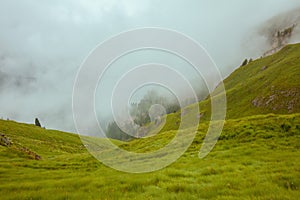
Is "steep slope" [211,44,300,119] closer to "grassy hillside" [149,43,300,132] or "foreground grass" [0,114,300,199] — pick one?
"grassy hillside" [149,43,300,132]

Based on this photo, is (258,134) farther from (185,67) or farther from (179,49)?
(179,49)

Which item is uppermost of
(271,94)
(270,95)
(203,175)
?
(271,94)

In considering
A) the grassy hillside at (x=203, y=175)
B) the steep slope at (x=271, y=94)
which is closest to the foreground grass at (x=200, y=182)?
the grassy hillside at (x=203, y=175)

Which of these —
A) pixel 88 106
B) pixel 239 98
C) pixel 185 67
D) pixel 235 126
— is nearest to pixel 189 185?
pixel 88 106

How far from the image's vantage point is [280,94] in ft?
412

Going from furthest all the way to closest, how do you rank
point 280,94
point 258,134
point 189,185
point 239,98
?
point 239,98
point 280,94
point 258,134
point 189,185

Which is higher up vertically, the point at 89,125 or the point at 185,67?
the point at 185,67

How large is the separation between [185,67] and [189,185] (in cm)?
1279

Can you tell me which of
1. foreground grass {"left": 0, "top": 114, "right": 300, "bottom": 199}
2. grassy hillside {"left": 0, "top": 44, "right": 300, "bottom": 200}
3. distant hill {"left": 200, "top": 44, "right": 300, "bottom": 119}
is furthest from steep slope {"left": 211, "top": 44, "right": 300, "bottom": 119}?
foreground grass {"left": 0, "top": 114, "right": 300, "bottom": 199}

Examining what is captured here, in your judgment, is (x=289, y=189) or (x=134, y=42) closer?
(x=289, y=189)

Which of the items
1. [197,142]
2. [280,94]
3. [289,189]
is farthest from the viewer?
[280,94]

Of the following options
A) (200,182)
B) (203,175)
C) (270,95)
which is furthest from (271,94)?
(200,182)

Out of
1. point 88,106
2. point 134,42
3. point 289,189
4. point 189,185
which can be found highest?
point 134,42

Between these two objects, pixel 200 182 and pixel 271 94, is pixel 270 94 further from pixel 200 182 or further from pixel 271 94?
pixel 200 182
